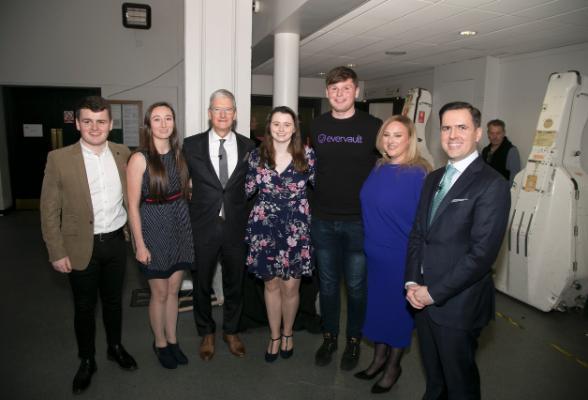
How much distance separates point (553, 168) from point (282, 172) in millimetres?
2814

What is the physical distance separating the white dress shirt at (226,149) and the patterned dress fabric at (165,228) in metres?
0.25

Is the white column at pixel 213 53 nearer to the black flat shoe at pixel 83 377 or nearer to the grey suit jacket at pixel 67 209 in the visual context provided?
the grey suit jacket at pixel 67 209

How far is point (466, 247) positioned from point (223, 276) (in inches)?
64.7

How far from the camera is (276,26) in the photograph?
4.44 metres

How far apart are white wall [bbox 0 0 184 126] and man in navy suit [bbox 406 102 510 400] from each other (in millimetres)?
6556

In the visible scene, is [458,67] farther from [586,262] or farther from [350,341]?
[350,341]

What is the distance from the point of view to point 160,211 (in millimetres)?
2371

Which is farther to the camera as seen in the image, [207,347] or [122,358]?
[207,347]

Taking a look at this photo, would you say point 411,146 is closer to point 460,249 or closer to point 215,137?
point 460,249

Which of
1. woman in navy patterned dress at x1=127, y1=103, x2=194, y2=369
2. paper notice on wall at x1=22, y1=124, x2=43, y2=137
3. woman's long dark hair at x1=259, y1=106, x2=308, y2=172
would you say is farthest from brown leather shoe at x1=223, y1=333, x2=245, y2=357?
paper notice on wall at x1=22, y1=124, x2=43, y2=137

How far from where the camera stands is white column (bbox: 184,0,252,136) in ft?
10.8

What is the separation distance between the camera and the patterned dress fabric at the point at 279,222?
8.05 feet

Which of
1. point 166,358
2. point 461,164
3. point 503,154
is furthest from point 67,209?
point 503,154

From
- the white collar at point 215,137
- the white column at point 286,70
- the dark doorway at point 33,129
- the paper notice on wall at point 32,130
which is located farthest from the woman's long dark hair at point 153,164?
the paper notice on wall at point 32,130
